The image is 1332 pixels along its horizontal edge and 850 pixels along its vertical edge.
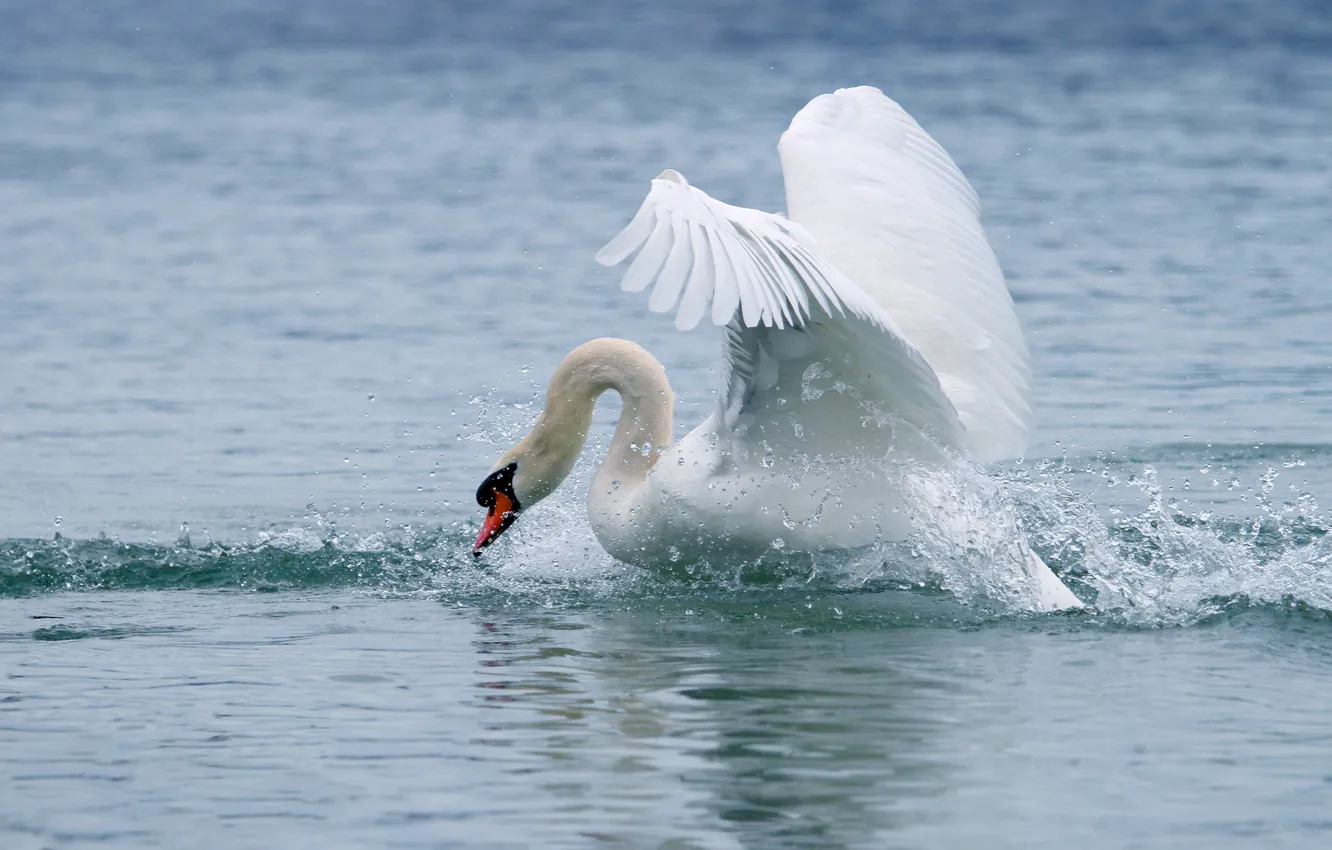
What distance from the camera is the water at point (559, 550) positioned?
5.81 metres

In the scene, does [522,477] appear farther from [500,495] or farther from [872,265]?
[872,265]

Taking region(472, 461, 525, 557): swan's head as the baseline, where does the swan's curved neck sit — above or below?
above

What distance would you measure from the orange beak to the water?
0.45ft

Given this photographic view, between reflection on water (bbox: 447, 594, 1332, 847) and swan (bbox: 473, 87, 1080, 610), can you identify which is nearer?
reflection on water (bbox: 447, 594, 1332, 847)

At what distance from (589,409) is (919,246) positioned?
138 cm

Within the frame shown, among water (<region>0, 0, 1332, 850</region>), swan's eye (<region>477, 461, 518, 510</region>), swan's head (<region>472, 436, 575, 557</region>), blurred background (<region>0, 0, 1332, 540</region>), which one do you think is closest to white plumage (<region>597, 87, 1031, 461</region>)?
water (<region>0, 0, 1332, 850</region>)

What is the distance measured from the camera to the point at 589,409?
8922 millimetres

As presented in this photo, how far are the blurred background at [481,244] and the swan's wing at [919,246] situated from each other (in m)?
1.71

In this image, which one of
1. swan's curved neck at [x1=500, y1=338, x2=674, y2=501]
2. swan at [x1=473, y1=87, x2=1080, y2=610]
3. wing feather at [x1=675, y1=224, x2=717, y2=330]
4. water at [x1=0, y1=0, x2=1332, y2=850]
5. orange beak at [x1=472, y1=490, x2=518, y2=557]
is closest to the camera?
water at [x1=0, y1=0, x2=1332, y2=850]

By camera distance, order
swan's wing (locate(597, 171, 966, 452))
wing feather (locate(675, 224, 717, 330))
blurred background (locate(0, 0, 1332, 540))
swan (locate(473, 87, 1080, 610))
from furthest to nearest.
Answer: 1. blurred background (locate(0, 0, 1332, 540))
2. swan (locate(473, 87, 1080, 610))
3. swan's wing (locate(597, 171, 966, 452))
4. wing feather (locate(675, 224, 717, 330))

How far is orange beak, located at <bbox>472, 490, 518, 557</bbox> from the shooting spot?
888 cm

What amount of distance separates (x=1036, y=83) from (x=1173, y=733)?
26.0 metres

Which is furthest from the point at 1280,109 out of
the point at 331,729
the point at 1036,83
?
the point at 331,729

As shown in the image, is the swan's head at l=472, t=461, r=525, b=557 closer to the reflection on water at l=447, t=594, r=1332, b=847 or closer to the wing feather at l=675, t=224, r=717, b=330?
the reflection on water at l=447, t=594, r=1332, b=847
